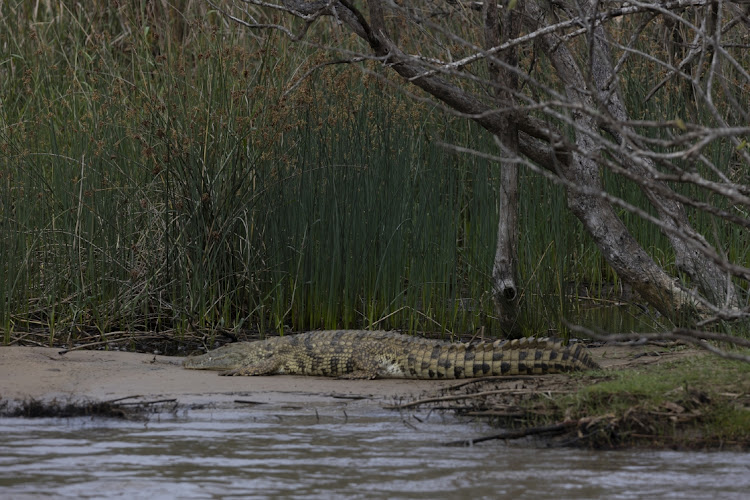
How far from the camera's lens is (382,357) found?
6.00 m

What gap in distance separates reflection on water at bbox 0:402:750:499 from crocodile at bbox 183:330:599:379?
1053 millimetres

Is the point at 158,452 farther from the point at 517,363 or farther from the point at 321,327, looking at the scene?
the point at 321,327

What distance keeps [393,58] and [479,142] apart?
1.65 metres

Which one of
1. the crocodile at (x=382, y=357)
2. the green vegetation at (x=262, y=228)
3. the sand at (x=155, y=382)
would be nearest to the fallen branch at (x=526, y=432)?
the sand at (x=155, y=382)

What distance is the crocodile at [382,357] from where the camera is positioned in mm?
5527

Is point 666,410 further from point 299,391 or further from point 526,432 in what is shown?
point 299,391

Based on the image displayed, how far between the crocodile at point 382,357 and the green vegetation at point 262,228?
2.23 feet

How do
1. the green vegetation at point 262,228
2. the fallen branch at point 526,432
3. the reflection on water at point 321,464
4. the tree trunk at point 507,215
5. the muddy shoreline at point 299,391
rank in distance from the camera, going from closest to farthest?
the reflection on water at point 321,464 < the fallen branch at point 526,432 < the muddy shoreline at point 299,391 < the tree trunk at point 507,215 < the green vegetation at point 262,228

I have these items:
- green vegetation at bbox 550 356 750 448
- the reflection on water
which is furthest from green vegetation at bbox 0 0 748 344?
the reflection on water

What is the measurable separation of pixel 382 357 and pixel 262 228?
5.43ft

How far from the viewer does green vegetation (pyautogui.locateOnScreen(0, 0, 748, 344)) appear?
684 cm

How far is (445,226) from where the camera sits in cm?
711

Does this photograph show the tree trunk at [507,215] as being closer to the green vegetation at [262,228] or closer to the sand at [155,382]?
the green vegetation at [262,228]

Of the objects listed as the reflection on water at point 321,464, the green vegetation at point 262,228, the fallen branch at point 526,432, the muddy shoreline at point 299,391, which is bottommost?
the reflection on water at point 321,464
